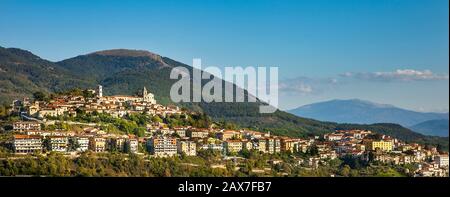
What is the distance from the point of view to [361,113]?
123625 mm

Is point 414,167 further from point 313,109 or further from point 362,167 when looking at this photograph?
point 313,109

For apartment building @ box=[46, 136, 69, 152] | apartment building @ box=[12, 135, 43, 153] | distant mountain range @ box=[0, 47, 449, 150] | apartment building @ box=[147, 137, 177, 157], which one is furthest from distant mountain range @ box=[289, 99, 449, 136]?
apartment building @ box=[12, 135, 43, 153]

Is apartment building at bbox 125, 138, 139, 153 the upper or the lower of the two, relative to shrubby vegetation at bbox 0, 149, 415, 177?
upper

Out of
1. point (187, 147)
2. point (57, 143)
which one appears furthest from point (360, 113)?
point (57, 143)

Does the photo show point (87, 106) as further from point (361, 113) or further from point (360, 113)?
point (360, 113)

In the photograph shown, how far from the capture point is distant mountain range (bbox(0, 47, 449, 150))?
43.9 meters

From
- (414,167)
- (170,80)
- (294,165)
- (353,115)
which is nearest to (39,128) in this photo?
(294,165)

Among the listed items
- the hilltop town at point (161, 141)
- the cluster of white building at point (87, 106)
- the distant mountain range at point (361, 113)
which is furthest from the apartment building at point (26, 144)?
the distant mountain range at point (361, 113)

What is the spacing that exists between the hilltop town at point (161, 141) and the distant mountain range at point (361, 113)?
71.0 meters

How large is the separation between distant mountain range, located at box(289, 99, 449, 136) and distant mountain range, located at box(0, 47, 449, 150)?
45225 millimetres

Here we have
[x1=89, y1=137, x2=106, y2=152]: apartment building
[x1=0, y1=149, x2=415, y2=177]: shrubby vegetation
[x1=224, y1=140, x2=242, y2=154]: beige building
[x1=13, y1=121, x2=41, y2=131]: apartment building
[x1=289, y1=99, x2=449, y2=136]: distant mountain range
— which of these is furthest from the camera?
[x1=289, y1=99, x2=449, y2=136]: distant mountain range

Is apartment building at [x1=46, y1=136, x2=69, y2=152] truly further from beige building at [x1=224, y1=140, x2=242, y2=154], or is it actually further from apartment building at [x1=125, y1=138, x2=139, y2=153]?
beige building at [x1=224, y1=140, x2=242, y2=154]

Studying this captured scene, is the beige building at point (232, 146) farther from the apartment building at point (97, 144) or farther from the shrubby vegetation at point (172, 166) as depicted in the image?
the apartment building at point (97, 144)

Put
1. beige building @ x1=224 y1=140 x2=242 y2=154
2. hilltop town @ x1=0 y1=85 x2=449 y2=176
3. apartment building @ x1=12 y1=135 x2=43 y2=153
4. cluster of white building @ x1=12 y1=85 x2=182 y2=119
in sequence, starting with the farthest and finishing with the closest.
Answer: cluster of white building @ x1=12 y1=85 x2=182 y2=119 → beige building @ x1=224 y1=140 x2=242 y2=154 → hilltop town @ x1=0 y1=85 x2=449 y2=176 → apartment building @ x1=12 y1=135 x2=43 y2=153
